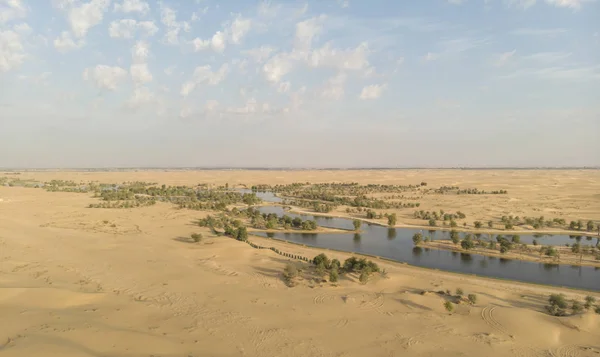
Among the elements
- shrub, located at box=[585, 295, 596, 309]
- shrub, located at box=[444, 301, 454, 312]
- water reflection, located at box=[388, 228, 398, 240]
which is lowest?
water reflection, located at box=[388, 228, 398, 240]

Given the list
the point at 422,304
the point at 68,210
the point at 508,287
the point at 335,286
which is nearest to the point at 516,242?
the point at 508,287

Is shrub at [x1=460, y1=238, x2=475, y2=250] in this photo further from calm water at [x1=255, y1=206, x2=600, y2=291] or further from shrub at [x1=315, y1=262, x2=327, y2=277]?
shrub at [x1=315, y1=262, x2=327, y2=277]

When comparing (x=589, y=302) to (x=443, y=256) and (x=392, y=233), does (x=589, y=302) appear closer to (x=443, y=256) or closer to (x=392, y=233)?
(x=443, y=256)

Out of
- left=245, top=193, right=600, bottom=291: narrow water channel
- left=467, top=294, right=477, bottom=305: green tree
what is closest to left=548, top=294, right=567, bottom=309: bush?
left=467, top=294, right=477, bottom=305: green tree

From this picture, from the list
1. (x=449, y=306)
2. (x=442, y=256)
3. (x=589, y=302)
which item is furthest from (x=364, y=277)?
(x=442, y=256)

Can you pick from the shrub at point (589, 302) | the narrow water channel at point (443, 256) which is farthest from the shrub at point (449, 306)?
the narrow water channel at point (443, 256)

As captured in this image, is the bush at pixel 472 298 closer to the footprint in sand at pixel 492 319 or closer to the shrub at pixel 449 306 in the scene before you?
the footprint in sand at pixel 492 319

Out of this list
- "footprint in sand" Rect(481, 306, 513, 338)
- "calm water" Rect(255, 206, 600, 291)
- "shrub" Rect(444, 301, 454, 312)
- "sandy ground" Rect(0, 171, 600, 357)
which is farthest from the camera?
"calm water" Rect(255, 206, 600, 291)
